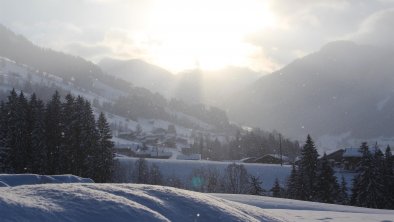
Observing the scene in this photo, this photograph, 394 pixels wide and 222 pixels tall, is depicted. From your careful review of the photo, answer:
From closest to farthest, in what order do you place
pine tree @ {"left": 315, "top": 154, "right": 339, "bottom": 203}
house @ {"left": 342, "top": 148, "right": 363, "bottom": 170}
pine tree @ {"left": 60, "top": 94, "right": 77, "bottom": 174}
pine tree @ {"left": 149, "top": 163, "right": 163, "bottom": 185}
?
pine tree @ {"left": 60, "top": 94, "right": 77, "bottom": 174}
pine tree @ {"left": 315, "top": 154, "right": 339, "bottom": 203}
pine tree @ {"left": 149, "top": 163, "right": 163, "bottom": 185}
house @ {"left": 342, "top": 148, "right": 363, "bottom": 170}

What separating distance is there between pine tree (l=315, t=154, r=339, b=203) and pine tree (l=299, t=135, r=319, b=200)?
93 cm

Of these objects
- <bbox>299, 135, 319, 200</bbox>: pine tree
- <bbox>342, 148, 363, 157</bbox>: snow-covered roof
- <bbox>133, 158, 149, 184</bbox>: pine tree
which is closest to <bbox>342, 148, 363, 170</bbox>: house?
<bbox>342, 148, 363, 157</bbox>: snow-covered roof

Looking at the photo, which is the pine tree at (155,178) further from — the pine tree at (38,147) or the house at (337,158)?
the house at (337,158)

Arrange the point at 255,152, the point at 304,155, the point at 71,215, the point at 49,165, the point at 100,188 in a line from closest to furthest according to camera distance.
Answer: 1. the point at 71,215
2. the point at 100,188
3. the point at 49,165
4. the point at 304,155
5. the point at 255,152

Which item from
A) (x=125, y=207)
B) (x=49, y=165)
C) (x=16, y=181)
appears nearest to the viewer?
(x=125, y=207)

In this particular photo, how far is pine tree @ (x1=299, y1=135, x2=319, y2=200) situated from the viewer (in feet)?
198

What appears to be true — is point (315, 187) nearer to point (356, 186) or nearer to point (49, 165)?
point (356, 186)

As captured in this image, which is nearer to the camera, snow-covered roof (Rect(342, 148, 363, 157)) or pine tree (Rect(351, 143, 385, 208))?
pine tree (Rect(351, 143, 385, 208))

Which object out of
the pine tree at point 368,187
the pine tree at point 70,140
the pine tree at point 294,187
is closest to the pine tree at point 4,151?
the pine tree at point 70,140

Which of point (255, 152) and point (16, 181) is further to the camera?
point (255, 152)

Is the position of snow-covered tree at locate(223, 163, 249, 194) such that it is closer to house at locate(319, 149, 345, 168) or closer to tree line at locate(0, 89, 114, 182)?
tree line at locate(0, 89, 114, 182)

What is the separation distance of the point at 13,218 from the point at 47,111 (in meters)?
56.6

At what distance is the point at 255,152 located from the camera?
159125 mm

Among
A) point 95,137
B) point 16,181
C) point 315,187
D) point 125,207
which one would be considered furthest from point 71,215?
point 315,187
